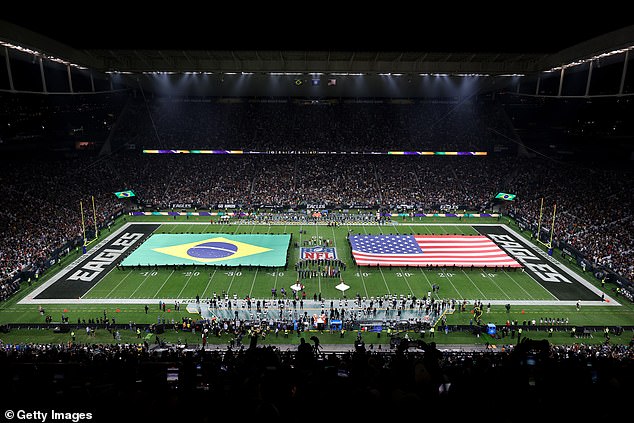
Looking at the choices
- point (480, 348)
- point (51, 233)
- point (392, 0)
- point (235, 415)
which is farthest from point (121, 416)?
point (51, 233)

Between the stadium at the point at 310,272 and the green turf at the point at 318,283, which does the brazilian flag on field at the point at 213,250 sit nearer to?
the stadium at the point at 310,272

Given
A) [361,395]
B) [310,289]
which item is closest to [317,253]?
[310,289]

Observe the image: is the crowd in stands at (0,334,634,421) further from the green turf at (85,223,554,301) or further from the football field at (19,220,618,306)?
the green turf at (85,223,554,301)

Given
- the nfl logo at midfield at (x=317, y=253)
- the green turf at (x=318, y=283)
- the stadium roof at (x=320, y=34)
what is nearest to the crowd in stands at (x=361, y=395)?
the stadium roof at (x=320, y=34)

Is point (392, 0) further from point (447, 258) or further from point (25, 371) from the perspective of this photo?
point (447, 258)

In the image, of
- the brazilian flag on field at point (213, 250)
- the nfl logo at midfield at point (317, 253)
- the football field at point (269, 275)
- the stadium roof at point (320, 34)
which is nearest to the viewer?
the stadium roof at point (320, 34)

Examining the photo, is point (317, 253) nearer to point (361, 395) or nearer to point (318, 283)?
point (318, 283)

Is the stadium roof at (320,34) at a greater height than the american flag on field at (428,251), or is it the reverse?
the stadium roof at (320,34)
